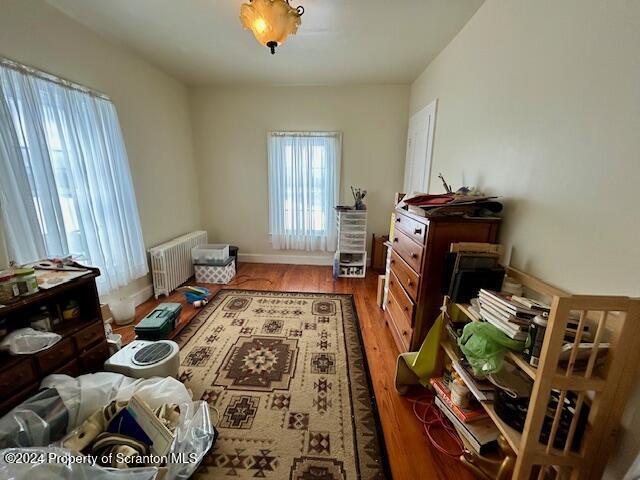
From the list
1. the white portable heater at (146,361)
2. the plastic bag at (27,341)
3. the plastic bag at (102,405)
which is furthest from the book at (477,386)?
the plastic bag at (27,341)

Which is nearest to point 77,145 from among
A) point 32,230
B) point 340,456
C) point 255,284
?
point 32,230

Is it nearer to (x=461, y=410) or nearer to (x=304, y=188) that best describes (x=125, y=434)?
(x=461, y=410)

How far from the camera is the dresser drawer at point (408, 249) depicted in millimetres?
1628

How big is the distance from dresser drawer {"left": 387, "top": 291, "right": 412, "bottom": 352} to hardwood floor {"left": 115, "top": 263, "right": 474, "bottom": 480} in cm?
18

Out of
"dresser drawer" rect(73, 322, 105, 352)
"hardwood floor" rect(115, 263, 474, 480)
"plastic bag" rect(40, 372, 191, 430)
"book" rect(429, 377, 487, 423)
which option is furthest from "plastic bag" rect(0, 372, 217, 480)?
"book" rect(429, 377, 487, 423)

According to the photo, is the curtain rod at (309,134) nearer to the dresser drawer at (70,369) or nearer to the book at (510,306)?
the book at (510,306)

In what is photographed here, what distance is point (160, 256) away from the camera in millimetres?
2766

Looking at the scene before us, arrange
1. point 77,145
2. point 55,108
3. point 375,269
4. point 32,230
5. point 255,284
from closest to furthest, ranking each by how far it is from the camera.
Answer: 1. point 32,230
2. point 55,108
3. point 77,145
4. point 255,284
5. point 375,269

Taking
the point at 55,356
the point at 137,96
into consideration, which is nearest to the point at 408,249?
the point at 55,356

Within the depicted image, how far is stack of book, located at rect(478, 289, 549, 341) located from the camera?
98 cm

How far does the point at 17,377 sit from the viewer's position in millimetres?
1150

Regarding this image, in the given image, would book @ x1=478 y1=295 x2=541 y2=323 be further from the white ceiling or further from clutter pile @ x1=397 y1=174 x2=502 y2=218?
the white ceiling

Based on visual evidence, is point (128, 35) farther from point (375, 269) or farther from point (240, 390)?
point (375, 269)

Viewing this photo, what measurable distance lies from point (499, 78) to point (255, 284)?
9.88 ft
